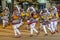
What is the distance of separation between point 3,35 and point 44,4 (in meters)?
11.3

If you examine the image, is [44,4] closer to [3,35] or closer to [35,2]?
[35,2]

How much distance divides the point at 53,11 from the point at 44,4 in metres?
10.7

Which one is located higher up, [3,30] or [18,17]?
[18,17]

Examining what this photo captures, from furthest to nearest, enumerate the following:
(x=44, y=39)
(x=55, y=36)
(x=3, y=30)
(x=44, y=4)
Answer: (x=44, y=4)
(x=3, y=30)
(x=55, y=36)
(x=44, y=39)

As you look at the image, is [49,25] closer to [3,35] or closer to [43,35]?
[43,35]

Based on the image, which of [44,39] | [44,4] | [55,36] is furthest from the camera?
[44,4]

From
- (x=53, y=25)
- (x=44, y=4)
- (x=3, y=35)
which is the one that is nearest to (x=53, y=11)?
(x=53, y=25)

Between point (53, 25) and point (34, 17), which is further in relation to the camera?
point (53, 25)

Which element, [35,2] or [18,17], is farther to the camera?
[35,2]

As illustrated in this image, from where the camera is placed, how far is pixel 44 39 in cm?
1661

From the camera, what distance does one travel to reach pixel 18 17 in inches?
660

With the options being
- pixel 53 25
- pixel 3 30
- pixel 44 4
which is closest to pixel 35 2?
pixel 44 4

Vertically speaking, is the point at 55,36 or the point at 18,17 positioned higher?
the point at 18,17

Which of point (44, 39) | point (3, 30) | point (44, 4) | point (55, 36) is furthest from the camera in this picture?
point (44, 4)
